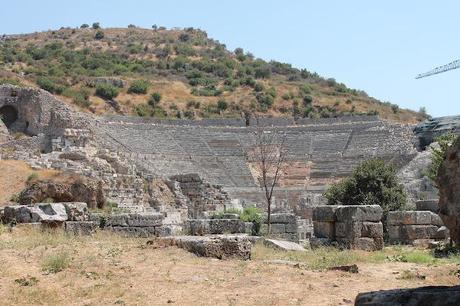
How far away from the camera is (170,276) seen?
7.77 meters

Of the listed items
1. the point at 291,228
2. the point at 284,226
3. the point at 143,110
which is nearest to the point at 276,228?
the point at 284,226

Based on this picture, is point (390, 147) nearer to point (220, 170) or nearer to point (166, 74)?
point (220, 170)

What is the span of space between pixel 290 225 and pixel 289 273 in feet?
34.5

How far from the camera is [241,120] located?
53.7 meters

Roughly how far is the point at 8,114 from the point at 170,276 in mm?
40638

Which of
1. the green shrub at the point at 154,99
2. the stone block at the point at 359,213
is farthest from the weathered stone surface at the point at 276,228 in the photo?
the green shrub at the point at 154,99

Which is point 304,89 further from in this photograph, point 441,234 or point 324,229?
point 324,229

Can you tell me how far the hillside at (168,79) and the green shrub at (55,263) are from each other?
4809 cm

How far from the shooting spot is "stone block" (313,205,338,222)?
13.6 meters

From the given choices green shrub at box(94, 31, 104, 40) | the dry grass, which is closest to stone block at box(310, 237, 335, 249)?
the dry grass

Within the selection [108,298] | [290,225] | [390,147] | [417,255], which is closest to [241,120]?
[390,147]

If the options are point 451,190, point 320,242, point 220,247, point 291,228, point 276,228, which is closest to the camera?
point 451,190

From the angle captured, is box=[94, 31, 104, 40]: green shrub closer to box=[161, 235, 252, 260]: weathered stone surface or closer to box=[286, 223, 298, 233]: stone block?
box=[286, 223, 298, 233]: stone block

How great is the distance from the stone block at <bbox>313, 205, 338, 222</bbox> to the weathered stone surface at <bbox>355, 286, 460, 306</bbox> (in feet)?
31.8
